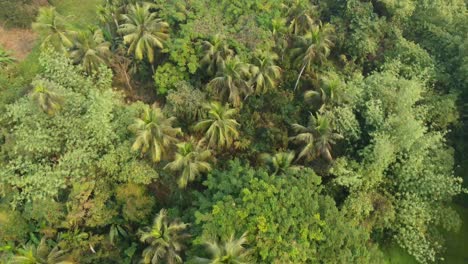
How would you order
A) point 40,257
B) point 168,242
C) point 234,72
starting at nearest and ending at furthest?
point 40,257 → point 168,242 → point 234,72

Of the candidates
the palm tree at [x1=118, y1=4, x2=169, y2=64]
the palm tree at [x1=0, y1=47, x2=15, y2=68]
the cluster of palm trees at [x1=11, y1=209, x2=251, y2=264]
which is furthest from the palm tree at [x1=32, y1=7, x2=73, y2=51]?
the cluster of palm trees at [x1=11, y1=209, x2=251, y2=264]

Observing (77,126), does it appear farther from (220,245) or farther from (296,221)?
(296,221)

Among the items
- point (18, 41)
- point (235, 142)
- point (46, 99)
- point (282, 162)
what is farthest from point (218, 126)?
point (18, 41)

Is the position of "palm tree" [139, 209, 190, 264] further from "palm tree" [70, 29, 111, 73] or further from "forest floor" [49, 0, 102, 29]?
"forest floor" [49, 0, 102, 29]

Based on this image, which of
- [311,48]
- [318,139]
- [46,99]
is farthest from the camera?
[311,48]

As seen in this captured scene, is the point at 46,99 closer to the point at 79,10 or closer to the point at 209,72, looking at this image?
the point at 209,72

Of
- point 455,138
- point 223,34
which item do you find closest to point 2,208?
point 223,34
